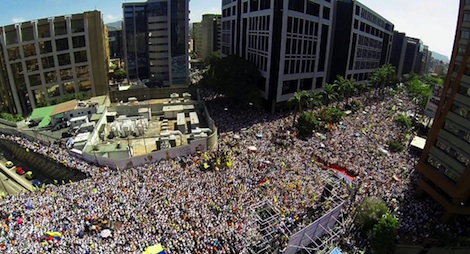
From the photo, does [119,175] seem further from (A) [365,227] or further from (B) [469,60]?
→ (B) [469,60]

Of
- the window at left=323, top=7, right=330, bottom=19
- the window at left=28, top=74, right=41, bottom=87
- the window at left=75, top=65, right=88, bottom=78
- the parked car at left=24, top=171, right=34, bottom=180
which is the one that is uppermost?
the window at left=323, top=7, right=330, bottom=19

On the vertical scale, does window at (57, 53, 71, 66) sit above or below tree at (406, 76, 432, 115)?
above

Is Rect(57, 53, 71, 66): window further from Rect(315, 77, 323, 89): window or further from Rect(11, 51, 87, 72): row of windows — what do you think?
Rect(315, 77, 323, 89): window

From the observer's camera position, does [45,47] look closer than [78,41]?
Yes

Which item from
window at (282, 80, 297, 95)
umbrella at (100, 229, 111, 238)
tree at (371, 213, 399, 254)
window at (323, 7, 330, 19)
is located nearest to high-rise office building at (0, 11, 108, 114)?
window at (282, 80, 297, 95)

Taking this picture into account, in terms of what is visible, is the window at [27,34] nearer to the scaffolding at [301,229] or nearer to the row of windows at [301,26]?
the row of windows at [301,26]

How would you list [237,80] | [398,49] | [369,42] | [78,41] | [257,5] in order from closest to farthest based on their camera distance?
[237,80], [257,5], [78,41], [369,42], [398,49]

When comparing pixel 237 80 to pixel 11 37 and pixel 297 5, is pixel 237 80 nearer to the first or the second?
pixel 297 5

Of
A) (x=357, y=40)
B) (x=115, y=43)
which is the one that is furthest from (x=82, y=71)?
(x=115, y=43)

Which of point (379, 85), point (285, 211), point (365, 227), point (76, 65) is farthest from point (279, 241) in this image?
point (379, 85)
